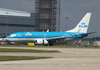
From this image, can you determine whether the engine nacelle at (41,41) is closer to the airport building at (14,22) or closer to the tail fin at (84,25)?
the tail fin at (84,25)

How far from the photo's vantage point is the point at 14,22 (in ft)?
392

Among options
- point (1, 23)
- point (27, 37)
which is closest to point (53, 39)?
point (27, 37)

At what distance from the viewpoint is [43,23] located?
399ft

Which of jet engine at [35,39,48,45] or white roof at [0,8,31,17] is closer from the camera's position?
jet engine at [35,39,48,45]

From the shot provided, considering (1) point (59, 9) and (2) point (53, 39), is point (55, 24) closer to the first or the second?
(1) point (59, 9)

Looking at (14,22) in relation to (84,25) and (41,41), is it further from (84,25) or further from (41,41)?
(41,41)

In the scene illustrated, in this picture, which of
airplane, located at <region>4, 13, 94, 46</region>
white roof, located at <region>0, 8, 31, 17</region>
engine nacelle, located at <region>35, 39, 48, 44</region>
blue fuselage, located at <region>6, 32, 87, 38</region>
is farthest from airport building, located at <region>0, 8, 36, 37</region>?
engine nacelle, located at <region>35, 39, 48, 44</region>

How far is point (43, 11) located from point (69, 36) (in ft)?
186

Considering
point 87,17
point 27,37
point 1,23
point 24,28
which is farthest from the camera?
point 24,28

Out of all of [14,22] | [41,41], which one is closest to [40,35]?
[41,41]

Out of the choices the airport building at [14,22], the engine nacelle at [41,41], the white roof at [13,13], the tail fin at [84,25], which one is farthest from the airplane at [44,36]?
the white roof at [13,13]

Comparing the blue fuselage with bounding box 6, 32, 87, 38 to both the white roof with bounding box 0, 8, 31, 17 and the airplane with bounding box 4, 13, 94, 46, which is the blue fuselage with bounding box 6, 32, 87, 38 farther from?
the white roof with bounding box 0, 8, 31, 17

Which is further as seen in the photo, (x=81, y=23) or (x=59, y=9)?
(x=59, y=9)

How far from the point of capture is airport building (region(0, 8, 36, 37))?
11609cm
